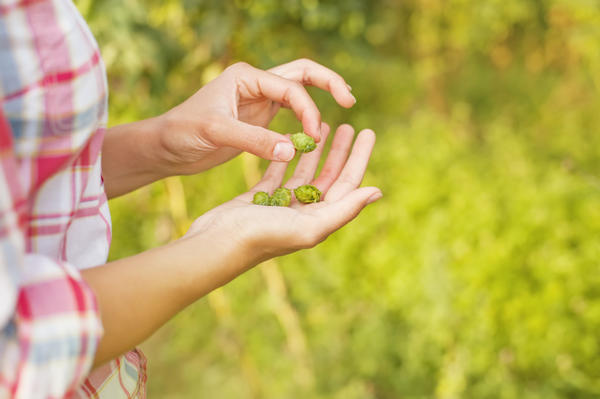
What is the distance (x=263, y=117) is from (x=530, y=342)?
5.63ft

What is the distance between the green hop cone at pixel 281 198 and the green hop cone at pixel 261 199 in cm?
1

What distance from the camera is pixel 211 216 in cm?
107

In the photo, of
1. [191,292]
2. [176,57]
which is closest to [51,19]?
[191,292]

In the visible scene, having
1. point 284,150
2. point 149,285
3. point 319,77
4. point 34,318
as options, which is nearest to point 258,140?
point 284,150

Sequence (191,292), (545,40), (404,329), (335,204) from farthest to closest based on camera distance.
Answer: (545,40), (404,329), (335,204), (191,292)

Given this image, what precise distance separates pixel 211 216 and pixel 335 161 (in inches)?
17.1

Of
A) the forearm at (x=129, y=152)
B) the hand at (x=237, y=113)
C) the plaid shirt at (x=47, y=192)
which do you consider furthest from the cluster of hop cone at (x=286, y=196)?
the plaid shirt at (x=47, y=192)

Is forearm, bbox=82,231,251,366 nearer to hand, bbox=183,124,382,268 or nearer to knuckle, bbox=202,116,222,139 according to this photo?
hand, bbox=183,124,382,268

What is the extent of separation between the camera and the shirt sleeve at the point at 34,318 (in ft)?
2.03

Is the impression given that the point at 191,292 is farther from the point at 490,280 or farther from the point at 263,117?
the point at 490,280

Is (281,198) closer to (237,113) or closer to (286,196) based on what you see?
(286,196)

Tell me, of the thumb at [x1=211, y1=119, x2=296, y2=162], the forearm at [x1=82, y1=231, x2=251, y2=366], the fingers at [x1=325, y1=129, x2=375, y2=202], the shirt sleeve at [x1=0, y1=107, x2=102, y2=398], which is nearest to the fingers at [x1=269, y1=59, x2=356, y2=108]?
the fingers at [x1=325, y1=129, x2=375, y2=202]

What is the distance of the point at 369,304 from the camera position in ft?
9.89

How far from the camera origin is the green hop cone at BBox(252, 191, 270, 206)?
49.0 inches
